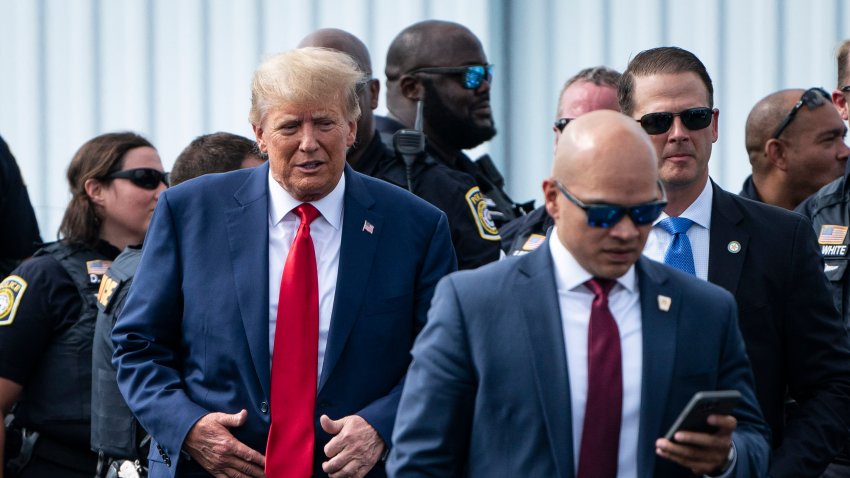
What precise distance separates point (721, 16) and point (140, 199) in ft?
13.2

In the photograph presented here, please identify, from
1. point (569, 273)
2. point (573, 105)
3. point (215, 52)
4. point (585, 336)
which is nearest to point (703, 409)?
point (585, 336)

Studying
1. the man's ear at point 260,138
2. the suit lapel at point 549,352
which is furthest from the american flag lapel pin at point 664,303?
the man's ear at point 260,138

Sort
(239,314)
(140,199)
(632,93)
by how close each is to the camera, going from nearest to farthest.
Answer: (239,314), (632,93), (140,199)

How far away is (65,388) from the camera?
477 cm

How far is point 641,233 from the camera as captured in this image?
2807mm

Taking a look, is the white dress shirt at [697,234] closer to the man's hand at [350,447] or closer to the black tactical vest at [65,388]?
the man's hand at [350,447]

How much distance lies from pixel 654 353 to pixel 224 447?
1194 millimetres

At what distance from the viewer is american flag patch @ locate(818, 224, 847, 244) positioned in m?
4.59

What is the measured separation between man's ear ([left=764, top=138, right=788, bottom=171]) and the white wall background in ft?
6.37

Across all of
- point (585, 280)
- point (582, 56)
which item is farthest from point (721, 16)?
point (585, 280)

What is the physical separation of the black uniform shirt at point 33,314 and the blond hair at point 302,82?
5.03 feet

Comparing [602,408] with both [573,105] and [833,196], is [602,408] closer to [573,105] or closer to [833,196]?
[833,196]

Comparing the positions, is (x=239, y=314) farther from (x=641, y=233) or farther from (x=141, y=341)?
(x=641, y=233)

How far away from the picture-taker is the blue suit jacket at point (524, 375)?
280 cm
